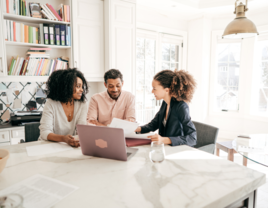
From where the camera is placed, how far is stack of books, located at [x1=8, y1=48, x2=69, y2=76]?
253cm

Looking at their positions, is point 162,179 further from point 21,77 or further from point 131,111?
point 21,77

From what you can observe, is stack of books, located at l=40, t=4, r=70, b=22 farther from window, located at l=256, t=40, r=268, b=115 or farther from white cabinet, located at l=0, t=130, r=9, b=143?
window, located at l=256, t=40, r=268, b=115

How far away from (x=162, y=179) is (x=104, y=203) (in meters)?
0.28

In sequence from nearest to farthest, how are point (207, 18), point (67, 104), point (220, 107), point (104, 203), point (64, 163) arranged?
point (104, 203)
point (64, 163)
point (67, 104)
point (207, 18)
point (220, 107)

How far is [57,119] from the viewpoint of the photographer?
5.52 ft

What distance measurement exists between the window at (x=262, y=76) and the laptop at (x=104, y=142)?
12.1 feet

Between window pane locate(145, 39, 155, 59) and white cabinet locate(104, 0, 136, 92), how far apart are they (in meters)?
0.77

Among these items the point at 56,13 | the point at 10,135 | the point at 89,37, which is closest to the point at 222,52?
the point at 89,37

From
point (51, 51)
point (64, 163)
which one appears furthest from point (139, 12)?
point (64, 163)

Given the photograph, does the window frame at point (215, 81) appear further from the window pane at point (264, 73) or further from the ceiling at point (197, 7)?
the ceiling at point (197, 7)

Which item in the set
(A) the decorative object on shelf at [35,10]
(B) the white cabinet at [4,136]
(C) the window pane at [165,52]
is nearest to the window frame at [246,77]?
(C) the window pane at [165,52]

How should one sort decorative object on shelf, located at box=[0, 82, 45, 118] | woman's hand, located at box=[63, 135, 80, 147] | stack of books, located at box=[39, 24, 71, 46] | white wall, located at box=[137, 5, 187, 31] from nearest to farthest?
woman's hand, located at box=[63, 135, 80, 147] → stack of books, located at box=[39, 24, 71, 46] → decorative object on shelf, located at box=[0, 82, 45, 118] → white wall, located at box=[137, 5, 187, 31]

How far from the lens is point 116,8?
2.93 metres

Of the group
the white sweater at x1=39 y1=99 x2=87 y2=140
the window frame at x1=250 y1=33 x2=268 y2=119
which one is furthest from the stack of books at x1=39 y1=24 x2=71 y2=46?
the window frame at x1=250 y1=33 x2=268 y2=119
